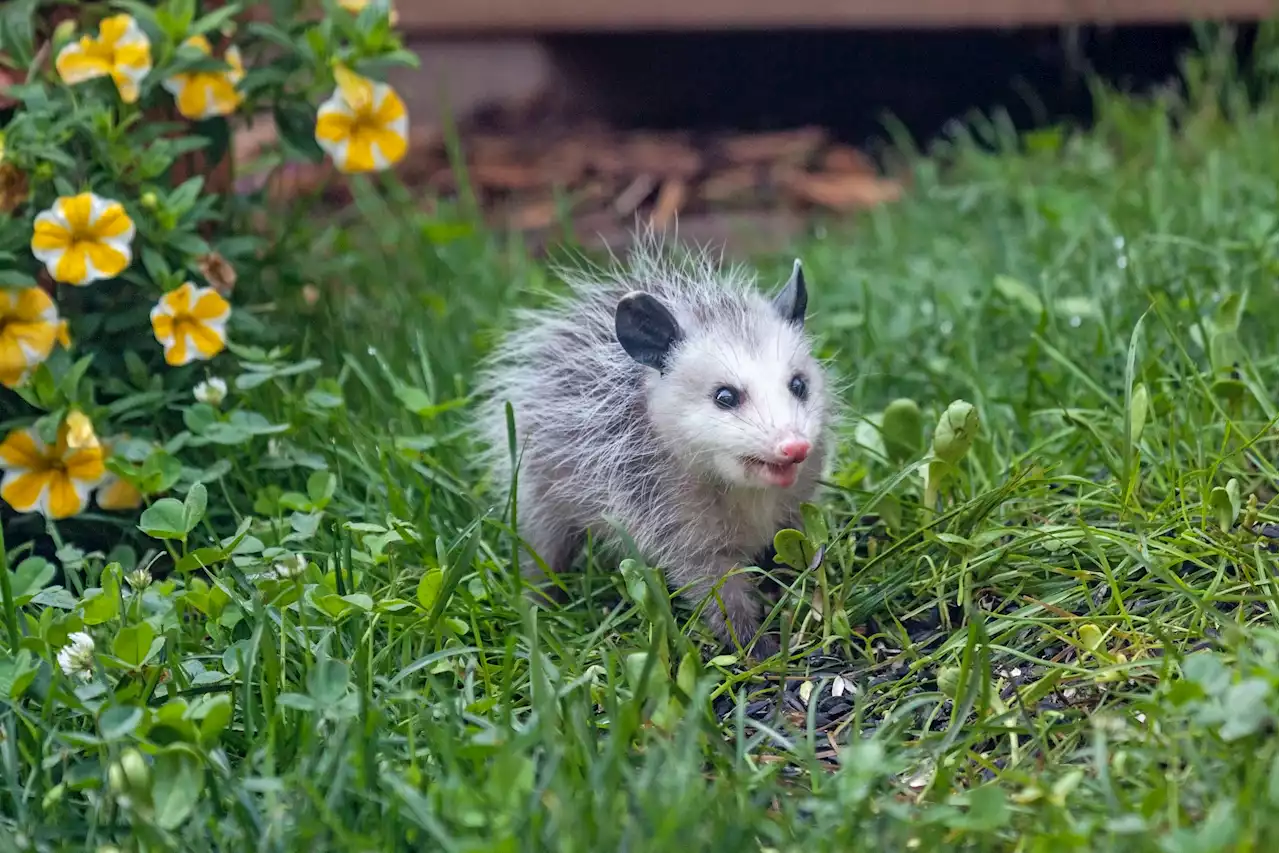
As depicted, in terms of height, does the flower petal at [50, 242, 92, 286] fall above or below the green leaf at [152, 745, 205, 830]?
above

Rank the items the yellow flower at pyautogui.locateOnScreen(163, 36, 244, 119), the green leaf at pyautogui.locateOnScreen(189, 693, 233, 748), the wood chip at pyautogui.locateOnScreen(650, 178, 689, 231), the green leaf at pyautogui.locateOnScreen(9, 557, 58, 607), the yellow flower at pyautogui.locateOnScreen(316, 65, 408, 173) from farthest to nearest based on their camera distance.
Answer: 1. the wood chip at pyautogui.locateOnScreen(650, 178, 689, 231)
2. the yellow flower at pyautogui.locateOnScreen(316, 65, 408, 173)
3. the yellow flower at pyautogui.locateOnScreen(163, 36, 244, 119)
4. the green leaf at pyautogui.locateOnScreen(9, 557, 58, 607)
5. the green leaf at pyautogui.locateOnScreen(189, 693, 233, 748)

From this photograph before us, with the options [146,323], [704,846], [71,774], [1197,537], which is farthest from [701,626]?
[146,323]

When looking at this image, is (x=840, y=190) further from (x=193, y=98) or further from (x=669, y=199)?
(x=193, y=98)

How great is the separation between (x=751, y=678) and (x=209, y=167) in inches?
78.3

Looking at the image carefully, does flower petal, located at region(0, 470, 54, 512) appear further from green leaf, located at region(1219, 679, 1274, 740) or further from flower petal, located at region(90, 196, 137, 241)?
green leaf, located at region(1219, 679, 1274, 740)

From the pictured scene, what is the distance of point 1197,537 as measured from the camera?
7.89 feet

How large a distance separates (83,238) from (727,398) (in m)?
1.46

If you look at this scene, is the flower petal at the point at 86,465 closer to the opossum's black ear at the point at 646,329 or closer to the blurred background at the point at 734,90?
the opossum's black ear at the point at 646,329

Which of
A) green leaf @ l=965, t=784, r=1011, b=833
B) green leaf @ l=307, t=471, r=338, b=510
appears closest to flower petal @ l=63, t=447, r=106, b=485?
green leaf @ l=307, t=471, r=338, b=510

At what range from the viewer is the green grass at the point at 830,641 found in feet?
5.98

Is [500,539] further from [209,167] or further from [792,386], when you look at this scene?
[209,167]

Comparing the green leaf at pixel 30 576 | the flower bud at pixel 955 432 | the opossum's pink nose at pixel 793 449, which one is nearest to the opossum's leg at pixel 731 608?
the opossum's pink nose at pixel 793 449

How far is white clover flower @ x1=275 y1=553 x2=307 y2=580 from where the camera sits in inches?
94.4

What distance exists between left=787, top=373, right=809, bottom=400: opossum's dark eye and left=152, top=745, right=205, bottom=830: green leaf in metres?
1.24
